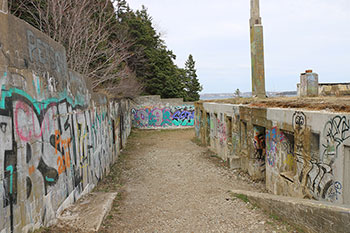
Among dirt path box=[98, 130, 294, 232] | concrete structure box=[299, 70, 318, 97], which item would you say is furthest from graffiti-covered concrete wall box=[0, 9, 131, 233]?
concrete structure box=[299, 70, 318, 97]

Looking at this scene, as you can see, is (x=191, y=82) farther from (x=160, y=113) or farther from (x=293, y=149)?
(x=293, y=149)

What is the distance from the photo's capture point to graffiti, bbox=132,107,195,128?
25203 millimetres

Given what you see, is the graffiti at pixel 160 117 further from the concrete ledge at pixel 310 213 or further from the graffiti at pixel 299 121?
the concrete ledge at pixel 310 213

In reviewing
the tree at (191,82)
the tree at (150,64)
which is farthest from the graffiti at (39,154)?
the tree at (191,82)

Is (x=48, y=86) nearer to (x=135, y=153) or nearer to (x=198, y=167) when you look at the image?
(x=198, y=167)

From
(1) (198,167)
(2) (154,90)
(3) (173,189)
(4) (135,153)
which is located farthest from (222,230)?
(2) (154,90)

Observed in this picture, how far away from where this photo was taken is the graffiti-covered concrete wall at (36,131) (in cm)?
324

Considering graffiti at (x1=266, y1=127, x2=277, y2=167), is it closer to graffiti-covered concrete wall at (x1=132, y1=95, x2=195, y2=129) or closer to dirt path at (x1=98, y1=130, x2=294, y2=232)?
dirt path at (x1=98, y1=130, x2=294, y2=232)

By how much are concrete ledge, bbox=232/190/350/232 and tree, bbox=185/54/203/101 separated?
3578 centimetres

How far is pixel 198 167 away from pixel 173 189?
3.08m

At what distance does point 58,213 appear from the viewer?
4738mm

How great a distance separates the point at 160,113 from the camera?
2516 cm

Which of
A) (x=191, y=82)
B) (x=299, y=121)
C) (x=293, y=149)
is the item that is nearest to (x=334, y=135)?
(x=299, y=121)

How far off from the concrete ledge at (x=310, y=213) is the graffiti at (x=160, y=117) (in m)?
19.4
